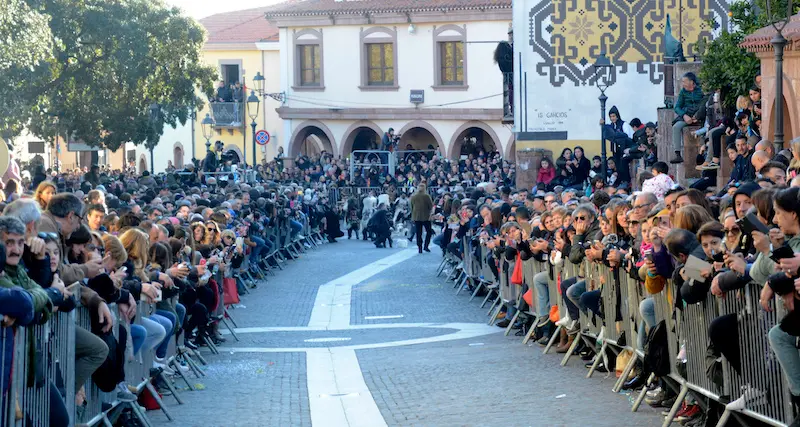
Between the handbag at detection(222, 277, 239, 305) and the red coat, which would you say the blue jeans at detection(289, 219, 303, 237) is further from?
the handbag at detection(222, 277, 239, 305)

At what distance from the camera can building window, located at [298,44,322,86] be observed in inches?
2501

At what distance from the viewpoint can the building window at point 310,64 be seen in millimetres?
63531

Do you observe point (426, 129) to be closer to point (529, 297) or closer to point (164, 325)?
point (529, 297)

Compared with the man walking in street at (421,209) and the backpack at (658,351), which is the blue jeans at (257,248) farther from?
the backpack at (658,351)

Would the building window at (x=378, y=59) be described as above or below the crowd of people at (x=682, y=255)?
above

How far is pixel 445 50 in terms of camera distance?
60438 millimetres

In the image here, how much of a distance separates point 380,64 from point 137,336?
51.2 meters

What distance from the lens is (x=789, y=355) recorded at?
796 centimetres

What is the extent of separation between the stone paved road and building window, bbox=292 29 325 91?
4146 centimetres

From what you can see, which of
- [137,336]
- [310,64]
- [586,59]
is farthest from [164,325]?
[310,64]

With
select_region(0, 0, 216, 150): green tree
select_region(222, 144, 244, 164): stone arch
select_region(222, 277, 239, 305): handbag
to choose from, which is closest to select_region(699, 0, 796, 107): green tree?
select_region(222, 277, 239, 305): handbag

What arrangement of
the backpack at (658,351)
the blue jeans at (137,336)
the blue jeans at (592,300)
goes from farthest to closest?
the blue jeans at (592,300)
the blue jeans at (137,336)
the backpack at (658,351)

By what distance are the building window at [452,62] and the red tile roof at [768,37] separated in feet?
139

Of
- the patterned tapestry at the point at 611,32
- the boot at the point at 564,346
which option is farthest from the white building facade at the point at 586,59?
the boot at the point at 564,346
